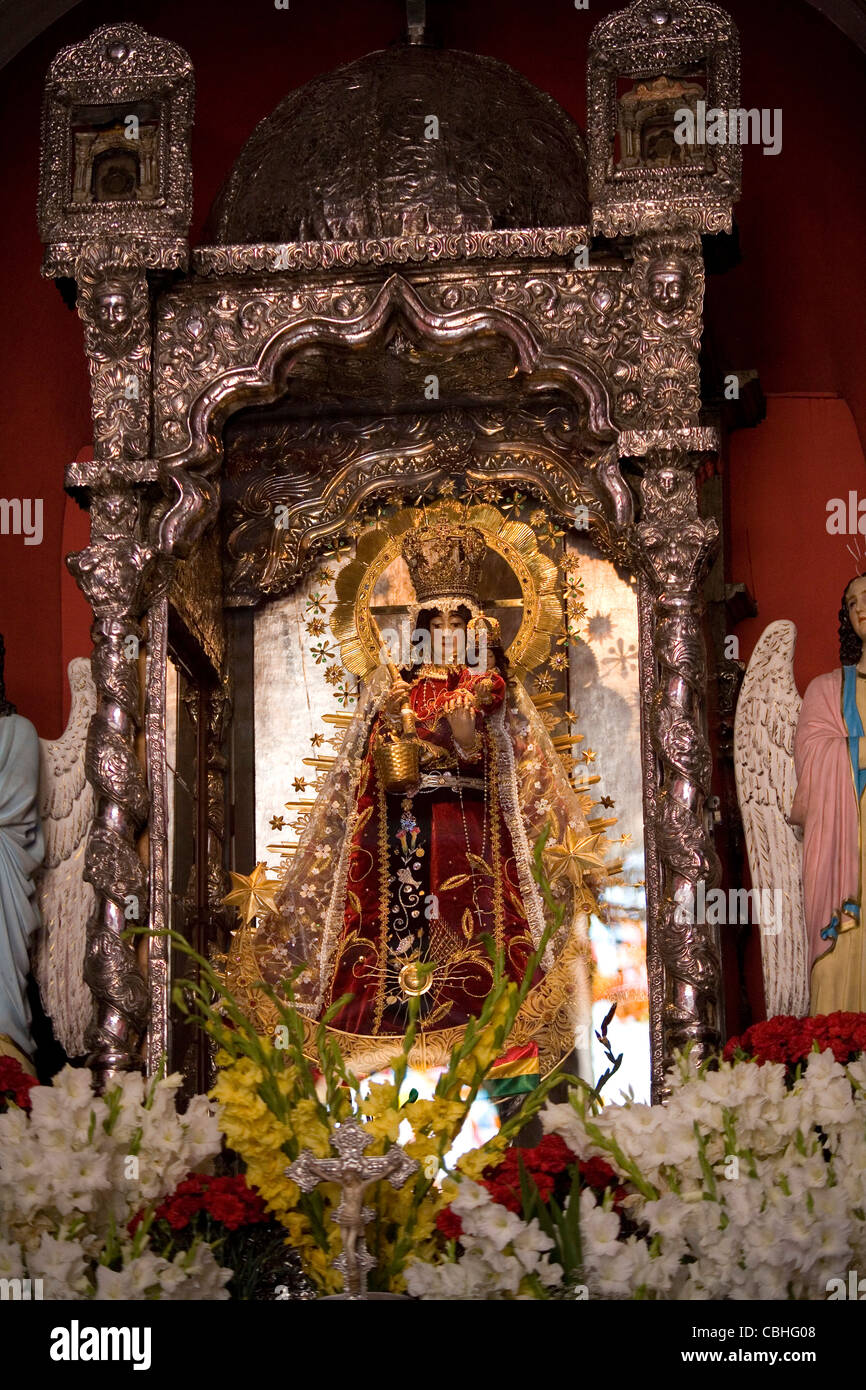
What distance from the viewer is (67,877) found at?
23.6 feet

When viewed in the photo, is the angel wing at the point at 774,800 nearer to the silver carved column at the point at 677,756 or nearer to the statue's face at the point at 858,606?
the statue's face at the point at 858,606

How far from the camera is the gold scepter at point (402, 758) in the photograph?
288 inches

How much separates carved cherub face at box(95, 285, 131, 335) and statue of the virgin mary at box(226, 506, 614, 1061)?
1328 mm

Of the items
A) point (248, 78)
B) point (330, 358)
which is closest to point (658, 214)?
point (330, 358)

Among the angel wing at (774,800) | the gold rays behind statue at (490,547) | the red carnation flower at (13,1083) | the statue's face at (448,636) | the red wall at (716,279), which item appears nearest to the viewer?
the red carnation flower at (13,1083)

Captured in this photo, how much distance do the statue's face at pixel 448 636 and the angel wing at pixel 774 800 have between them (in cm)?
103

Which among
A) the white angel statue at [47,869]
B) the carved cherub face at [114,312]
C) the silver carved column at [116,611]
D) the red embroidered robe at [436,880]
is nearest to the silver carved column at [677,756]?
the red embroidered robe at [436,880]

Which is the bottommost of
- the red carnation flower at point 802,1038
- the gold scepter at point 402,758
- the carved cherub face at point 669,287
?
the red carnation flower at point 802,1038

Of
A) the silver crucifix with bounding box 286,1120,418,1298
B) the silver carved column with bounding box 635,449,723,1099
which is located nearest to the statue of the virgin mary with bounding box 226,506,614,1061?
the silver carved column with bounding box 635,449,723,1099

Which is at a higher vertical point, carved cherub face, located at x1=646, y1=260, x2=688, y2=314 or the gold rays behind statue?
carved cherub face, located at x1=646, y1=260, x2=688, y2=314

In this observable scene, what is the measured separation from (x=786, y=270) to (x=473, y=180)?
1.68m

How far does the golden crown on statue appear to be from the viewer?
24.6ft

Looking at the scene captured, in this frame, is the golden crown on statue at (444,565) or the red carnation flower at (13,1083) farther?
the golden crown on statue at (444,565)

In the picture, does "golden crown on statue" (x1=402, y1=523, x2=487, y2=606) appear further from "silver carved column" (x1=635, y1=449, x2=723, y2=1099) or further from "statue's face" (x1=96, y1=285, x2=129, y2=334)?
"statue's face" (x1=96, y1=285, x2=129, y2=334)
